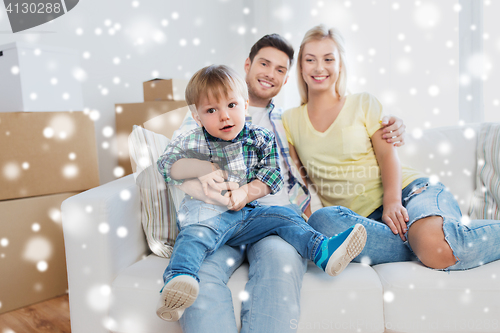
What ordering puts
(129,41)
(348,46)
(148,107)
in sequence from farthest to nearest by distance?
(348,46) → (129,41) → (148,107)

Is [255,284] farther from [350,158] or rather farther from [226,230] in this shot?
[350,158]

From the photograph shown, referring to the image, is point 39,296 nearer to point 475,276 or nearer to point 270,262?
point 270,262

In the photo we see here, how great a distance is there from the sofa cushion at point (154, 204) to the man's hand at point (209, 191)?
9 cm

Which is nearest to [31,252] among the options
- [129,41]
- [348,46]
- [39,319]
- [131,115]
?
A: [39,319]

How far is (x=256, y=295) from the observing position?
83 cm

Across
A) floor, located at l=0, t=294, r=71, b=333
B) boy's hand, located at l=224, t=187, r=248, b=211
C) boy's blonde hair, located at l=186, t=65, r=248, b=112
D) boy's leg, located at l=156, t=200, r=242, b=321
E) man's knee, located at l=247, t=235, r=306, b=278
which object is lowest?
floor, located at l=0, t=294, r=71, b=333

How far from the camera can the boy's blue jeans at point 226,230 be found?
0.86 m

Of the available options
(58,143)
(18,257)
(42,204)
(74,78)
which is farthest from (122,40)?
(18,257)

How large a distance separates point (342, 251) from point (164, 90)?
1.38 metres

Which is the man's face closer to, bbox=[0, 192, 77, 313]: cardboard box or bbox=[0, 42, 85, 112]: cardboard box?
bbox=[0, 42, 85, 112]: cardboard box

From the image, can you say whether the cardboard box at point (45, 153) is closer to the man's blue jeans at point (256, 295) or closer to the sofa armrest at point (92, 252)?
the sofa armrest at point (92, 252)

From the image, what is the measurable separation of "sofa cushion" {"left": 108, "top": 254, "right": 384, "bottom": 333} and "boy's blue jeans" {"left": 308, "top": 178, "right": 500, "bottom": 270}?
4.0 inches

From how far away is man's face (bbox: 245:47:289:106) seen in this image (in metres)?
1.33

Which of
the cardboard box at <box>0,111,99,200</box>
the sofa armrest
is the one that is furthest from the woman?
the cardboard box at <box>0,111,99,200</box>
